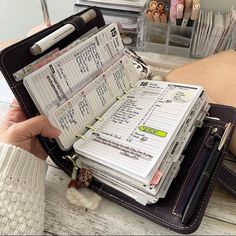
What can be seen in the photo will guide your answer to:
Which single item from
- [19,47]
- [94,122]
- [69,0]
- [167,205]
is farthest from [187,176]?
[69,0]

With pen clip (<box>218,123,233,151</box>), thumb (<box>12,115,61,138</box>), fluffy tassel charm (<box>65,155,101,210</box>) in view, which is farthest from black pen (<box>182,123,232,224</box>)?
thumb (<box>12,115,61,138</box>)

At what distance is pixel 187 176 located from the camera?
532 mm

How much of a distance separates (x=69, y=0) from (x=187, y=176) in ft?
2.96

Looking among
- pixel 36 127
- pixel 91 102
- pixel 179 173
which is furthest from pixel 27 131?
pixel 179 173

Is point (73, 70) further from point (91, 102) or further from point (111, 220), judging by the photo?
point (111, 220)

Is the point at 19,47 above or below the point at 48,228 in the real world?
above

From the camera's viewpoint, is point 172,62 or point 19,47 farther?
point 172,62

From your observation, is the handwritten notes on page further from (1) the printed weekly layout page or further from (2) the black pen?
(2) the black pen

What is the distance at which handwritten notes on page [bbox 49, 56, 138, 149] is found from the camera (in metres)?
0.56

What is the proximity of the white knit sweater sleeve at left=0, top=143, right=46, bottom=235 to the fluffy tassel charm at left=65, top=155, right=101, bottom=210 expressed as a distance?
2.1 inches

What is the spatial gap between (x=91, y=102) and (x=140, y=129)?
0.12m

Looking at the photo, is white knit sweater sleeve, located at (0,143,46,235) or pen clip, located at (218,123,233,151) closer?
white knit sweater sleeve, located at (0,143,46,235)

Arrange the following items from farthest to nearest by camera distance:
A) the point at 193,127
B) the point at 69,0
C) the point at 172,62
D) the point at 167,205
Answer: the point at 69,0 → the point at 172,62 → the point at 193,127 → the point at 167,205

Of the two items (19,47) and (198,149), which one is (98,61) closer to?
(19,47)
